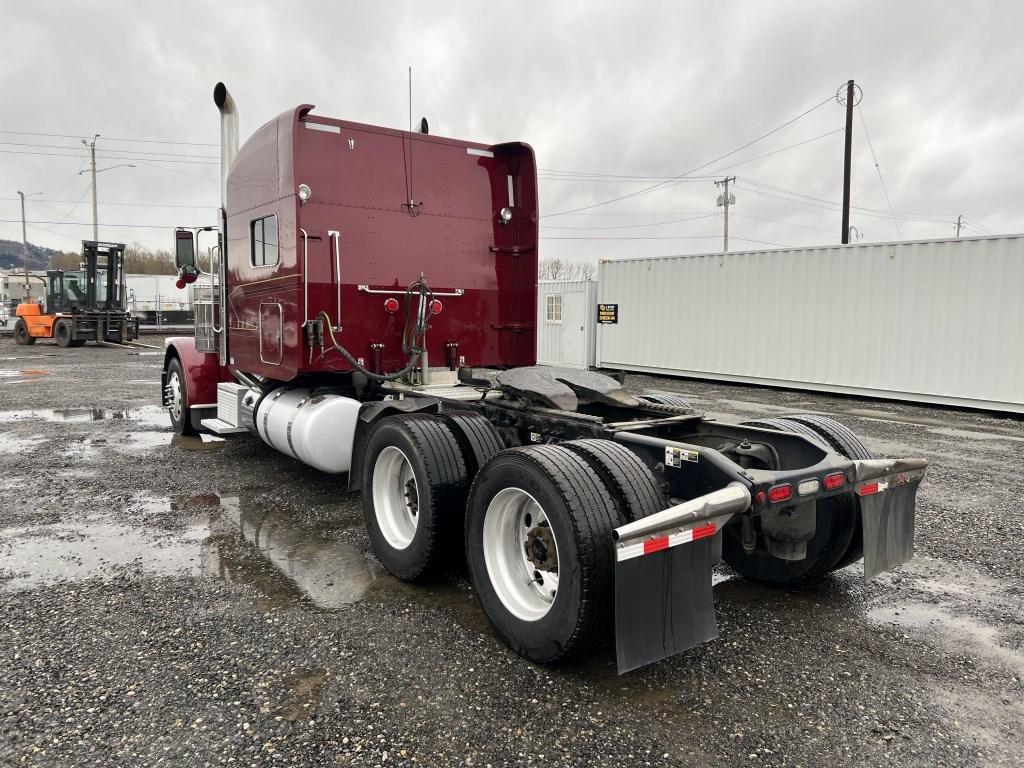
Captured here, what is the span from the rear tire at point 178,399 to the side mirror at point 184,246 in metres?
1.61

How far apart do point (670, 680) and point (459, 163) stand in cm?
475

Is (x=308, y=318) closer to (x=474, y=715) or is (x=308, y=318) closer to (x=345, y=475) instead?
(x=345, y=475)

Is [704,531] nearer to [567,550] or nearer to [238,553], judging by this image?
[567,550]

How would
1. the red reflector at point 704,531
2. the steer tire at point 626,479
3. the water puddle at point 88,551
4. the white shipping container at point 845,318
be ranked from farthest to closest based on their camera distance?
the white shipping container at point 845,318
the water puddle at point 88,551
the steer tire at point 626,479
the red reflector at point 704,531

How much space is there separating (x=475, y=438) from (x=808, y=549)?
2.00 m

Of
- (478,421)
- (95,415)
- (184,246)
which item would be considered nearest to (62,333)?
(95,415)

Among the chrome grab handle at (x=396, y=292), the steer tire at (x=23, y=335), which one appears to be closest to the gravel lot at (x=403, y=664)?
the chrome grab handle at (x=396, y=292)

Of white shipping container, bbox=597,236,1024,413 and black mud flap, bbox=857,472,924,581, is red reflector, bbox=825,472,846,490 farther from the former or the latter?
white shipping container, bbox=597,236,1024,413

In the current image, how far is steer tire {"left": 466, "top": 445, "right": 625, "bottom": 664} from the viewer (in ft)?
9.62

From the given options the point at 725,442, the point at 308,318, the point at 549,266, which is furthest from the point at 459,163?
the point at 549,266

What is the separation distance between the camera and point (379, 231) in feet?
19.8

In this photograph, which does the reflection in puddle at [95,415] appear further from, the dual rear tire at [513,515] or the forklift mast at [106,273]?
the forklift mast at [106,273]

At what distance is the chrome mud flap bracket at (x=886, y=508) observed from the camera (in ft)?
11.5

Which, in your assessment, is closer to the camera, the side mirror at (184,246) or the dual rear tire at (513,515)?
the dual rear tire at (513,515)
